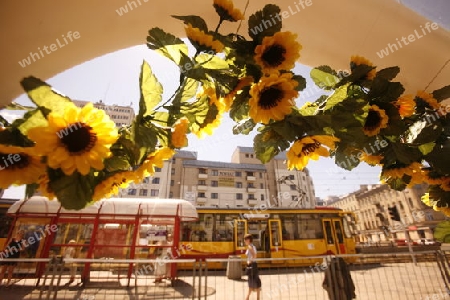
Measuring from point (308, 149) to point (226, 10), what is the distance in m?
0.56

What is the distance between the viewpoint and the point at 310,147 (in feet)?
2.61

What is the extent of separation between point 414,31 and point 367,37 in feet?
0.69

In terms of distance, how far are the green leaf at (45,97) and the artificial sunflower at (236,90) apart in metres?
0.47

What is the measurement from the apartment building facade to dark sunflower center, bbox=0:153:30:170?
32.7 metres

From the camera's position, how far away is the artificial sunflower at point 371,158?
1.07 metres

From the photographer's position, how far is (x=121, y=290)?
6.61m

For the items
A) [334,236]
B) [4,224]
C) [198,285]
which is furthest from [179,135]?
[4,224]

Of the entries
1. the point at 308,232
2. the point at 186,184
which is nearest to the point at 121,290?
the point at 308,232

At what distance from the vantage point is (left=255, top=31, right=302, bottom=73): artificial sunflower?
28.3 inches

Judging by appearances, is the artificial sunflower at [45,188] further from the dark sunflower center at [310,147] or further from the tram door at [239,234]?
the tram door at [239,234]

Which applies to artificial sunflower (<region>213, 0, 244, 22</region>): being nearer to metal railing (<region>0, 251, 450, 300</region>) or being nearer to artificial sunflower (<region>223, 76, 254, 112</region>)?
artificial sunflower (<region>223, 76, 254, 112</region>)

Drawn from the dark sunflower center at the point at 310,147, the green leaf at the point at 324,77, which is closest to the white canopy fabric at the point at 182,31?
the green leaf at the point at 324,77

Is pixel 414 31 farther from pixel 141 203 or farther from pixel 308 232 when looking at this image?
pixel 308 232

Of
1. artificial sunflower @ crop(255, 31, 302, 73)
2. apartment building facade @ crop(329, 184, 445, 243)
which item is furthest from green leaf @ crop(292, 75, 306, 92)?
apartment building facade @ crop(329, 184, 445, 243)
